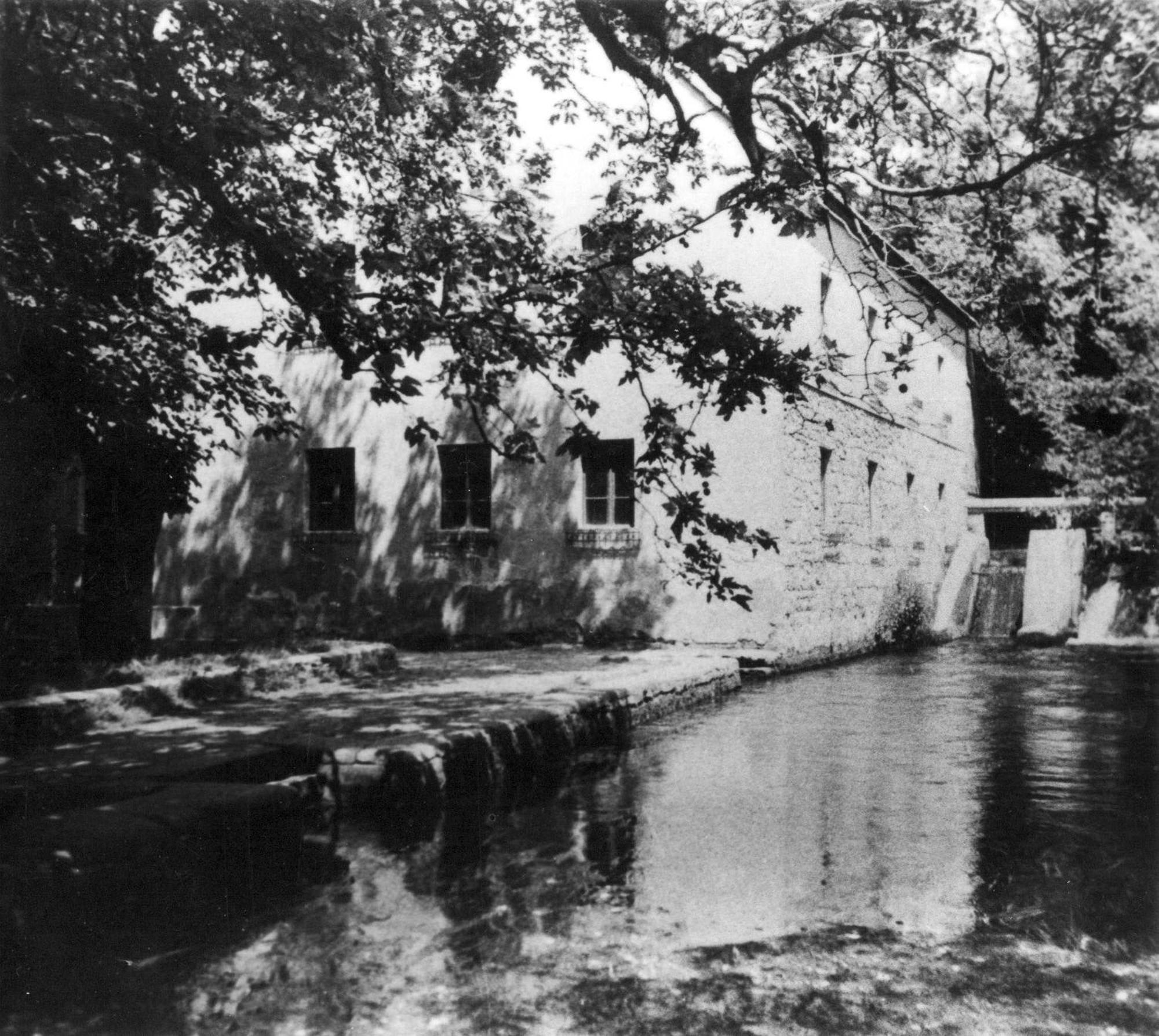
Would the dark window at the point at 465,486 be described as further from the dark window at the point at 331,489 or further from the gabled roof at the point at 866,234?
the gabled roof at the point at 866,234

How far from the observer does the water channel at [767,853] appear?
4562mm

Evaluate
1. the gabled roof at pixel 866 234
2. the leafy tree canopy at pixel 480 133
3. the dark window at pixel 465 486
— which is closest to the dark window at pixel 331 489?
the dark window at pixel 465 486

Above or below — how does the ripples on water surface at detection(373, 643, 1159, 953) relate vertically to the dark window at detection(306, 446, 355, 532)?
below

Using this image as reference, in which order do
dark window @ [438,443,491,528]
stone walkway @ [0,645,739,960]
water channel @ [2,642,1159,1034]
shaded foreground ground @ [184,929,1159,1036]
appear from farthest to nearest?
dark window @ [438,443,491,528] → stone walkway @ [0,645,739,960] → water channel @ [2,642,1159,1034] → shaded foreground ground @ [184,929,1159,1036]

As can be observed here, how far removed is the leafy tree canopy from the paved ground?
228 centimetres

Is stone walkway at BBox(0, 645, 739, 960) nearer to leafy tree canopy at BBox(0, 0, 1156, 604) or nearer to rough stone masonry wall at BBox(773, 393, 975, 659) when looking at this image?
leafy tree canopy at BBox(0, 0, 1156, 604)

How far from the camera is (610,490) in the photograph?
575 inches

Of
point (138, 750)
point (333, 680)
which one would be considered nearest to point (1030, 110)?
point (138, 750)

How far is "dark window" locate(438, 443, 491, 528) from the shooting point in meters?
15.4

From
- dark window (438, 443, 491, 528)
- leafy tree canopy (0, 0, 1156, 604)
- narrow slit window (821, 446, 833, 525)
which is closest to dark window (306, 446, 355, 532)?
dark window (438, 443, 491, 528)

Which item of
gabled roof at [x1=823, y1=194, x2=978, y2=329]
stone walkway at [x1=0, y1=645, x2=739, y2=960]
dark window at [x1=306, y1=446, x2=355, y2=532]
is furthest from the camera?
dark window at [x1=306, y1=446, x2=355, y2=532]

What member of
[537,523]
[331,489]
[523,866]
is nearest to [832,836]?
[523,866]

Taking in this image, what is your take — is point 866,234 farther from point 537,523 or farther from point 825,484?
point 825,484

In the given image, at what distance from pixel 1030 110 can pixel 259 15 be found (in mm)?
4631
